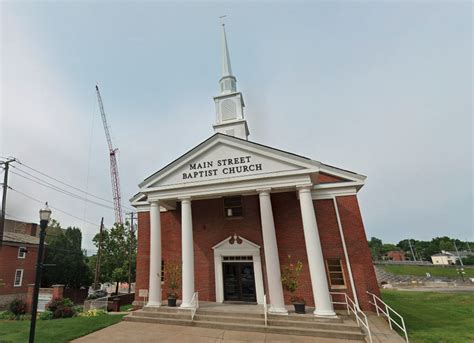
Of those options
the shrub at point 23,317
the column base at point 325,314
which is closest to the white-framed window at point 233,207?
the column base at point 325,314

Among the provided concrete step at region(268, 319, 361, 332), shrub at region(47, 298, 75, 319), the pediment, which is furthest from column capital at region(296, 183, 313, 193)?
shrub at region(47, 298, 75, 319)

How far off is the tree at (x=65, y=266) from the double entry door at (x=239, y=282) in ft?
87.4

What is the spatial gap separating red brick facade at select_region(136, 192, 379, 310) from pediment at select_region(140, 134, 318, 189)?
2644 mm

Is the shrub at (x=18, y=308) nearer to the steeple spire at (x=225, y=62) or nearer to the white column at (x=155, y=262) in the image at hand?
the white column at (x=155, y=262)

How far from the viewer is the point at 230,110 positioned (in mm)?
18656

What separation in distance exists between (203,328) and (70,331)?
541 centimetres

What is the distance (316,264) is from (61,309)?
14327mm

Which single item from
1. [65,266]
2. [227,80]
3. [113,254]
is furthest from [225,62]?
[65,266]

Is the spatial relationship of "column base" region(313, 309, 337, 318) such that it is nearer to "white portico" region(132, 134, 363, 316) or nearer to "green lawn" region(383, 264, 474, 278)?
"white portico" region(132, 134, 363, 316)

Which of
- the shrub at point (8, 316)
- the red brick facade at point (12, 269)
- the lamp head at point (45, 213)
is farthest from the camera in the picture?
the red brick facade at point (12, 269)

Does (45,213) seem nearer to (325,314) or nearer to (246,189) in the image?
(246,189)

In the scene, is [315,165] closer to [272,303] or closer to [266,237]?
[266,237]

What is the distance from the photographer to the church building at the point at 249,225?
11984mm

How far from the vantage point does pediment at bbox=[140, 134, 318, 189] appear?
12219 millimetres
